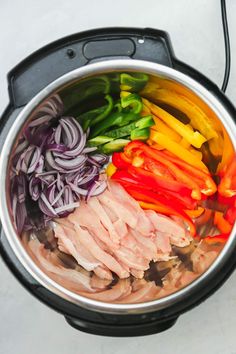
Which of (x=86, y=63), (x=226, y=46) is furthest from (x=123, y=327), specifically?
(x=226, y=46)

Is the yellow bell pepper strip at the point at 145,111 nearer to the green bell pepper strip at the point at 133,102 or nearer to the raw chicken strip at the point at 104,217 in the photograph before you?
the green bell pepper strip at the point at 133,102

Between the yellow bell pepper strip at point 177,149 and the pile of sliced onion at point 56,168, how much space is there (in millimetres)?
108

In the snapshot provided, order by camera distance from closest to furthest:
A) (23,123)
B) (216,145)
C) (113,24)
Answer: (23,123) < (216,145) < (113,24)

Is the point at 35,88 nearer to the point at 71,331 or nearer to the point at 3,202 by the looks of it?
the point at 3,202

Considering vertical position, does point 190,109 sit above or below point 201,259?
above

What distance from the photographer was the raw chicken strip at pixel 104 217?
43.3 inches

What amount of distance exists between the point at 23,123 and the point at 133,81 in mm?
187

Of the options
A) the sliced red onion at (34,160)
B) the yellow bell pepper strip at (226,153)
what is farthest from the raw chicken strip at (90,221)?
the yellow bell pepper strip at (226,153)

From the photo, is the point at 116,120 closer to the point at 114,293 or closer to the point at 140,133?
the point at 140,133

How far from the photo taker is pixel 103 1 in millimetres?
1188

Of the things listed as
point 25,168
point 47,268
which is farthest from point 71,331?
point 25,168

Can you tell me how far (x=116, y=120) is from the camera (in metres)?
1.11

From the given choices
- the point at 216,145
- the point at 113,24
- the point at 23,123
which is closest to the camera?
the point at 23,123

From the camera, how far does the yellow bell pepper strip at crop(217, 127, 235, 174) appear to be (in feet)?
3.25
